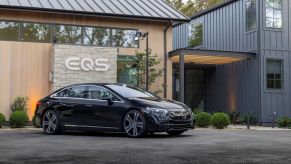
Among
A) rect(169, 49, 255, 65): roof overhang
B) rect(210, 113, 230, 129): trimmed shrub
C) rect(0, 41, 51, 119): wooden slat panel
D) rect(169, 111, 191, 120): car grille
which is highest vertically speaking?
rect(169, 49, 255, 65): roof overhang

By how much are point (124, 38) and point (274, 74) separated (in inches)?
285

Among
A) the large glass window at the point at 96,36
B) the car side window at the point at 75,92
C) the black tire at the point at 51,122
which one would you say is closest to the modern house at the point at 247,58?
the large glass window at the point at 96,36

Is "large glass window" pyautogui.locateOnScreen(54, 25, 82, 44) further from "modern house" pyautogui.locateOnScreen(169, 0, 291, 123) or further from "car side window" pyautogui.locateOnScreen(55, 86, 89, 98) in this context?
"car side window" pyautogui.locateOnScreen(55, 86, 89, 98)

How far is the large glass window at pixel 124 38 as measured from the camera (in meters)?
21.1

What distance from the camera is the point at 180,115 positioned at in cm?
1200

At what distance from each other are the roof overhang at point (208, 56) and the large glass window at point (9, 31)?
6.58 metres

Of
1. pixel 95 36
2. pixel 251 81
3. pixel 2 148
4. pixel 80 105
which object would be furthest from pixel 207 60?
pixel 2 148

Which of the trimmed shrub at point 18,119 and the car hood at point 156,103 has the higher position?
the car hood at point 156,103

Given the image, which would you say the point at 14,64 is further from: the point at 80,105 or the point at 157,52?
the point at 80,105

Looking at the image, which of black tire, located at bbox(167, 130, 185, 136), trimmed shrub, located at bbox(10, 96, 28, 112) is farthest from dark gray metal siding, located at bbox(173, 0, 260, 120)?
black tire, located at bbox(167, 130, 185, 136)

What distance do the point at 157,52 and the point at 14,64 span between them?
6133 mm

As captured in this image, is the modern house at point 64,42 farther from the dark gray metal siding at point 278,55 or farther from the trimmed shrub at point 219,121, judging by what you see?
the trimmed shrub at point 219,121

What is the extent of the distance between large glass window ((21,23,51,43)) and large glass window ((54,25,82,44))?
0.33 m

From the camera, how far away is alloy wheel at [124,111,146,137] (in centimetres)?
1166
